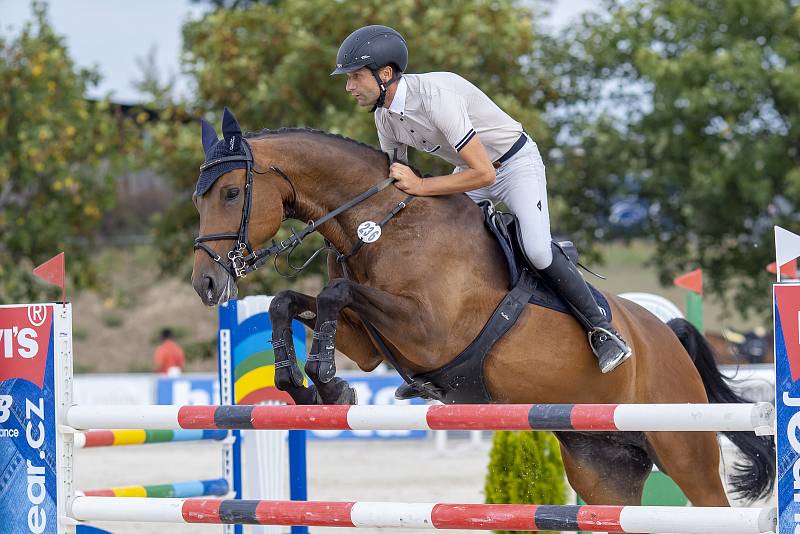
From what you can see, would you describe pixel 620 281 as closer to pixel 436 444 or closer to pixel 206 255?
pixel 436 444

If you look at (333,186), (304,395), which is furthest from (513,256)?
(304,395)

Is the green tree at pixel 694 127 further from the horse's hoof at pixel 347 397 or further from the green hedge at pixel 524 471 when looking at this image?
the horse's hoof at pixel 347 397

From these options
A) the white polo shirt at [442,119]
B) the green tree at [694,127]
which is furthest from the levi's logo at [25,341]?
the green tree at [694,127]

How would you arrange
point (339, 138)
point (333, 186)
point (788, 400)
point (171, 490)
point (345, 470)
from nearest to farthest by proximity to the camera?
point (788, 400)
point (333, 186)
point (339, 138)
point (171, 490)
point (345, 470)

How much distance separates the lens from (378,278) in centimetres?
393

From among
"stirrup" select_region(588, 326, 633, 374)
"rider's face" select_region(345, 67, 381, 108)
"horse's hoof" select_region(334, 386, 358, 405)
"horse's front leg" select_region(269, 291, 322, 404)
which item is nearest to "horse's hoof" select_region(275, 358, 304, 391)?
"horse's front leg" select_region(269, 291, 322, 404)

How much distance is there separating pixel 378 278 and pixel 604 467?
5.41ft

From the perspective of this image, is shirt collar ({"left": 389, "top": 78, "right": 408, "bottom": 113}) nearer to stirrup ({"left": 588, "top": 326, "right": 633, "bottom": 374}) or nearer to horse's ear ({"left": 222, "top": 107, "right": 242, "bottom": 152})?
horse's ear ({"left": 222, "top": 107, "right": 242, "bottom": 152})

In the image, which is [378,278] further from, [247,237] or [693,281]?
[693,281]

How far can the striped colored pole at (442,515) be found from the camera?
2.75 m

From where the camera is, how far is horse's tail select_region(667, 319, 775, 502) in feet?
16.6

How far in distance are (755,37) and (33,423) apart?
47.0 feet

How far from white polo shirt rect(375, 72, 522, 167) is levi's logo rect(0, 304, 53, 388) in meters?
1.45

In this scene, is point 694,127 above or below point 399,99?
above
